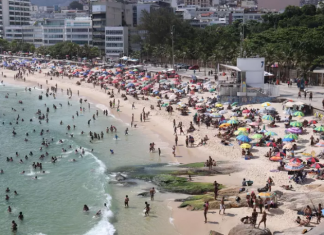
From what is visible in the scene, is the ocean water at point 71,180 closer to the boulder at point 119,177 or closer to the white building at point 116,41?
the boulder at point 119,177

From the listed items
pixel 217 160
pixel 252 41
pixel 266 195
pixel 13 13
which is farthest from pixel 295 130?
pixel 13 13

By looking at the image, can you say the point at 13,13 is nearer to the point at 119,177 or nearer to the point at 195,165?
the point at 119,177

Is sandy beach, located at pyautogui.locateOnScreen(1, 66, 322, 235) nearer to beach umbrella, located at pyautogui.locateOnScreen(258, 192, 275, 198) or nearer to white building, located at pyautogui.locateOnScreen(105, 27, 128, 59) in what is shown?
beach umbrella, located at pyautogui.locateOnScreen(258, 192, 275, 198)

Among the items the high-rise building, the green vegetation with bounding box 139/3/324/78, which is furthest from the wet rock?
the high-rise building

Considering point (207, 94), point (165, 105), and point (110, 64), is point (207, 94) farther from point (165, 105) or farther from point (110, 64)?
point (110, 64)

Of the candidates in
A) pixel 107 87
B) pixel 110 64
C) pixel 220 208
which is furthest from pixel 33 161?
pixel 110 64

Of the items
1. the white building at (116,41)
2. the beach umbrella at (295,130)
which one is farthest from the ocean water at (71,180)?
the white building at (116,41)
